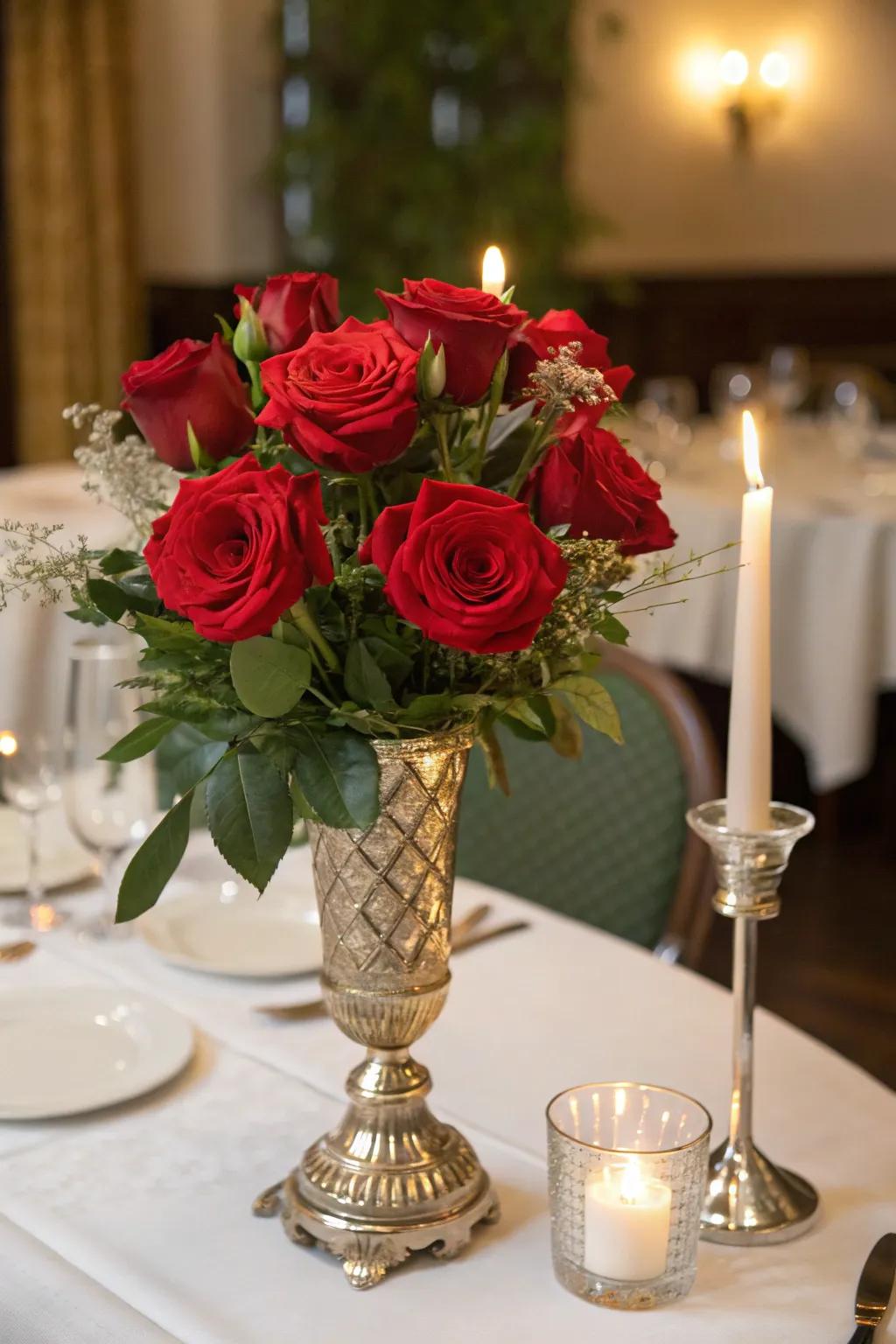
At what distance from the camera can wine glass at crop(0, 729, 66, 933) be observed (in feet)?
4.44

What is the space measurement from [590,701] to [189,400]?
269 millimetres

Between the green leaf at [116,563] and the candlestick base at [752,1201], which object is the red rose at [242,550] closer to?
the green leaf at [116,563]

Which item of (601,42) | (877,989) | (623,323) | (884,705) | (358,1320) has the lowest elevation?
(877,989)

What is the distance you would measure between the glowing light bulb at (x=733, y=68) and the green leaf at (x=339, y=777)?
6556mm

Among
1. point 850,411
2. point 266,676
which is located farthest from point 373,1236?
point 850,411

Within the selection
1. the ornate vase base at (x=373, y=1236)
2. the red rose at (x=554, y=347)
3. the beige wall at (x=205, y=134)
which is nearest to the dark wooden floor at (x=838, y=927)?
the ornate vase base at (x=373, y=1236)

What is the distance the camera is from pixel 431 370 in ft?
2.56

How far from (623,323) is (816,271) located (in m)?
0.96

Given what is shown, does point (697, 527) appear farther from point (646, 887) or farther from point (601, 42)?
point (601, 42)

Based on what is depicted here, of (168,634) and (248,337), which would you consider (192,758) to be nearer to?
(168,634)

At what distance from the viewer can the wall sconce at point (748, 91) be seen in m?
6.71

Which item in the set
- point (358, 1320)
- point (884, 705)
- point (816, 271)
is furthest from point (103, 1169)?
point (816, 271)

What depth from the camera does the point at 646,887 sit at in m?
1.66

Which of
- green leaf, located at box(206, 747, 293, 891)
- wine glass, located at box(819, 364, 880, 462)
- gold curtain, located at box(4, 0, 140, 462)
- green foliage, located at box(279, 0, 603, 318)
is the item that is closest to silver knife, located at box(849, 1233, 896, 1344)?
green leaf, located at box(206, 747, 293, 891)
